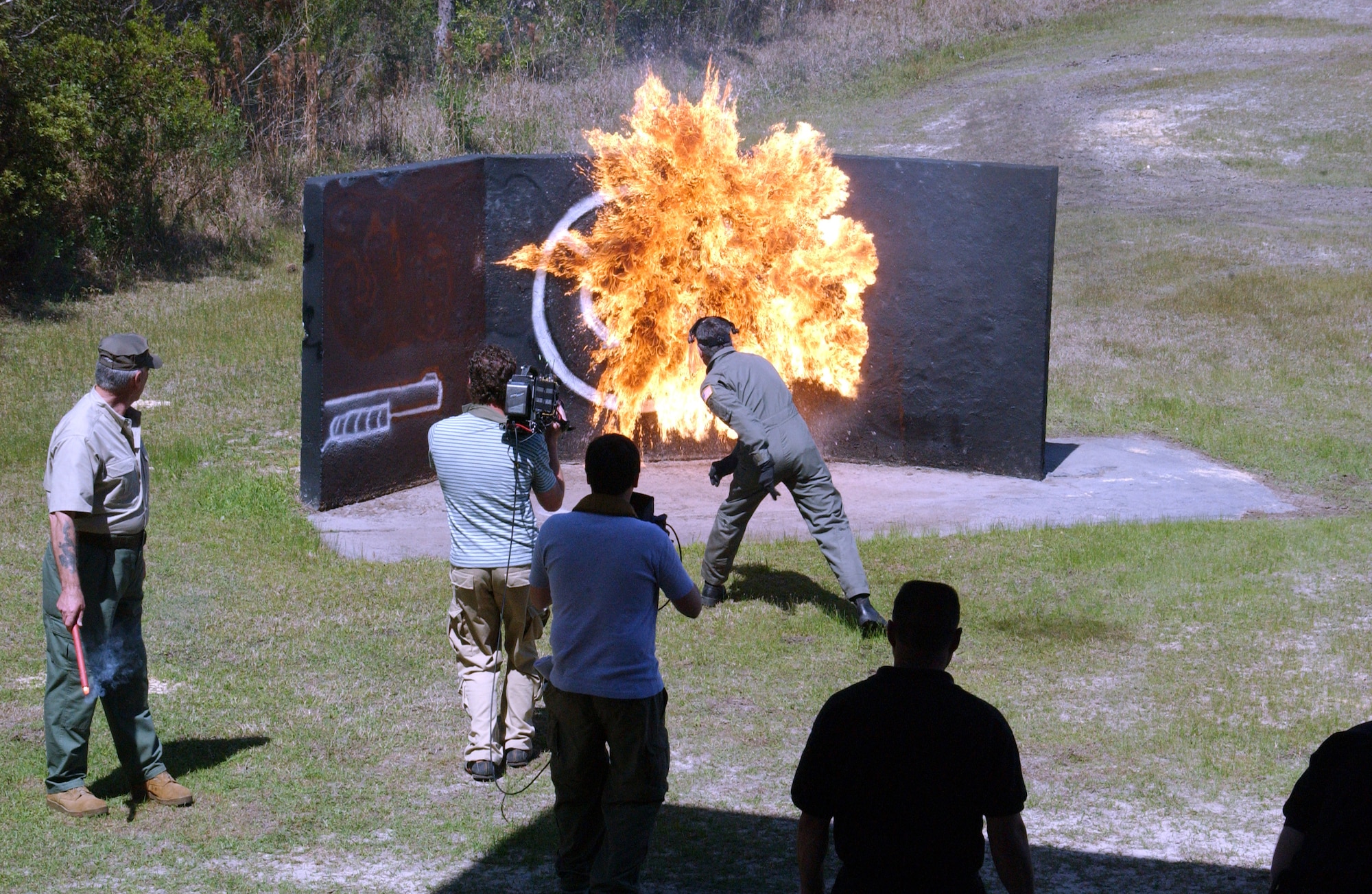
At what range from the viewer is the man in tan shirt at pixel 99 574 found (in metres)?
5.02

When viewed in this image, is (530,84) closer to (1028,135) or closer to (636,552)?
(1028,135)

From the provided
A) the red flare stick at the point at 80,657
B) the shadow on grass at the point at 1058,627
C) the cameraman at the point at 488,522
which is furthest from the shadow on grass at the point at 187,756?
the shadow on grass at the point at 1058,627

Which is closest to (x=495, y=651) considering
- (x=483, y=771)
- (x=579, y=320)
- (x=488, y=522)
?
(x=483, y=771)

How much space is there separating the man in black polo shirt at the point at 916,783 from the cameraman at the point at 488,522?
2.51 meters

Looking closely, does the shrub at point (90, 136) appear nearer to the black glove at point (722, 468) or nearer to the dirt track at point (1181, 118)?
the black glove at point (722, 468)

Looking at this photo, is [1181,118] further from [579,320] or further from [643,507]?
[643,507]

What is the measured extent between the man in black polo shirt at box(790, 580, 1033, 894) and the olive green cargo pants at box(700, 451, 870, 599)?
4.53 m

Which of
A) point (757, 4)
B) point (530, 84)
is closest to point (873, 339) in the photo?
point (530, 84)

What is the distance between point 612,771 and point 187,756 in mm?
2444

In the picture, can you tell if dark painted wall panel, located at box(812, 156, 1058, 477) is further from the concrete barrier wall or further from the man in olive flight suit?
the man in olive flight suit

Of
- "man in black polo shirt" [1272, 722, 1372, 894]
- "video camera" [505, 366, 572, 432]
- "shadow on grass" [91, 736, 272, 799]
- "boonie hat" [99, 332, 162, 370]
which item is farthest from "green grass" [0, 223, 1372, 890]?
"man in black polo shirt" [1272, 722, 1372, 894]

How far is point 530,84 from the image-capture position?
23.3 meters

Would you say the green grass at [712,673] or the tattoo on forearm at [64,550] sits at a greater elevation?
the tattoo on forearm at [64,550]

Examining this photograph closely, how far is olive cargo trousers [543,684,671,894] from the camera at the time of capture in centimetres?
439
